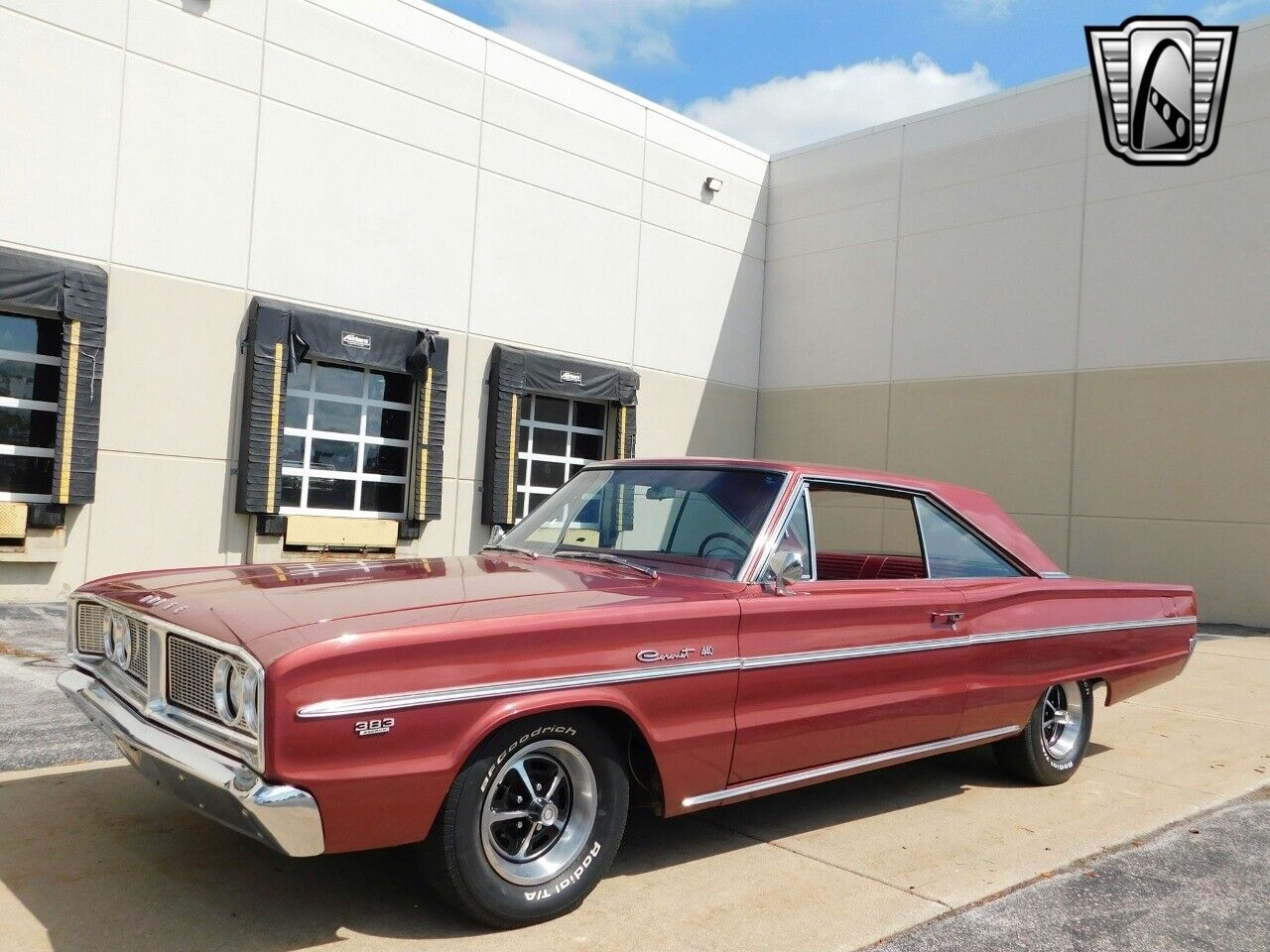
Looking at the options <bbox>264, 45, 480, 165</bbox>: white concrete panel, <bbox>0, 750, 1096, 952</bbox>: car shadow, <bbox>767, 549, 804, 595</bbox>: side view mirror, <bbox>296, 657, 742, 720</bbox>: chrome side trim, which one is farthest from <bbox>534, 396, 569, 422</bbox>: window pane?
<bbox>296, 657, 742, 720</bbox>: chrome side trim

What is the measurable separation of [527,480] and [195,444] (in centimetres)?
456

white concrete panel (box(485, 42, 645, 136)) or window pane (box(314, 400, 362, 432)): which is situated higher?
white concrete panel (box(485, 42, 645, 136))

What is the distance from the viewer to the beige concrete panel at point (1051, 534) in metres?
13.7

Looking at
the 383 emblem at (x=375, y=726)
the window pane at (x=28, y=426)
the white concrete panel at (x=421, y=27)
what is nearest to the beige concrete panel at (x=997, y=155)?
the white concrete panel at (x=421, y=27)

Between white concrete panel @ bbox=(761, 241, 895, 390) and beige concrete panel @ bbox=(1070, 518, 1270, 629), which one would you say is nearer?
beige concrete panel @ bbox=(1070, 518, 1270, 629)

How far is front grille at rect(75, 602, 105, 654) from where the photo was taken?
3.82 metres

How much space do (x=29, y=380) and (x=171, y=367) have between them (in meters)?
1.28

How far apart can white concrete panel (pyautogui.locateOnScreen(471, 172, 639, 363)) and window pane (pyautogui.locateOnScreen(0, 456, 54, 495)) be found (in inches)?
203

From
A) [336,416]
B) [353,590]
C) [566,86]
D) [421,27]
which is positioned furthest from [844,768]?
[566,86]

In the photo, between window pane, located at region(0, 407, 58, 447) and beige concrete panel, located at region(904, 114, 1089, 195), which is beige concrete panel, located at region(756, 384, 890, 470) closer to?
beige concrete panel, located at region(904, 114, 1089, 195)

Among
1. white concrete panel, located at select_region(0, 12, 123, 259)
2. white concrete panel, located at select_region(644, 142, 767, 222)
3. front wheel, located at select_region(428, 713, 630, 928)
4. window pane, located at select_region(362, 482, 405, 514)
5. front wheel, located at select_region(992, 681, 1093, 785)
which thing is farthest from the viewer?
white concrete panel, located at select_region(644, 142, 767, 222)

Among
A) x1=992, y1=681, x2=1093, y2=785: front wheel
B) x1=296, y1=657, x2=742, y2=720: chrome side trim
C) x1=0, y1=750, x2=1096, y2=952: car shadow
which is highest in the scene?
x1=296, y1=657, x2=742, y2=720: chrome side trim

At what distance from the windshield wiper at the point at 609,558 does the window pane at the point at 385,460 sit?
8702mm

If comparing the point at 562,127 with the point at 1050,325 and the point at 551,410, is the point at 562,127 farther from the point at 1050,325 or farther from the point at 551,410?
the point at 1050,325
